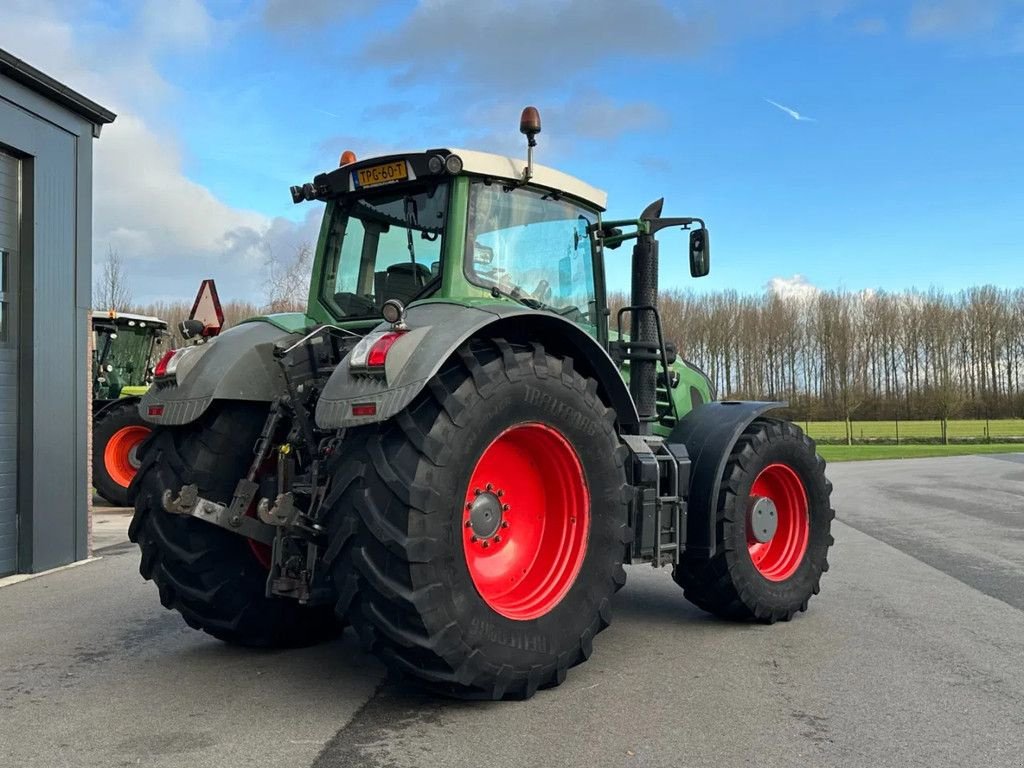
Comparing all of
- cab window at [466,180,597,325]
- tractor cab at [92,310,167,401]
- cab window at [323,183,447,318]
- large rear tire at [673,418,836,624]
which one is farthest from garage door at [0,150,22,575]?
tractor cab at [92,310,167,401]

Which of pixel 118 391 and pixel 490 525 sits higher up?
pixel 118 391

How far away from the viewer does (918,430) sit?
162 ft

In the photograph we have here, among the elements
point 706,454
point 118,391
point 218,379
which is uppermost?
point 118,391

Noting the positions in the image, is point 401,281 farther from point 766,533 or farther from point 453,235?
point 766,533

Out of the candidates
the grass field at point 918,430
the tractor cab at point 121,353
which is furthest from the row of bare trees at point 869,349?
the tractor cab at point 121,353

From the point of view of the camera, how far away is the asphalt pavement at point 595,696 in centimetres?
342

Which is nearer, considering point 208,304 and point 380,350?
point 380,350

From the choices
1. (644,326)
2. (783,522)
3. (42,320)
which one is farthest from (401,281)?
(42,320)

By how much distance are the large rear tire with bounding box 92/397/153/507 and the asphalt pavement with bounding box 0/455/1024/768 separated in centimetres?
650

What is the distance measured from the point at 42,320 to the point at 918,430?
49.6 m

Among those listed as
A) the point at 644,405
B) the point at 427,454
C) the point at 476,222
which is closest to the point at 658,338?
the point at 644,405

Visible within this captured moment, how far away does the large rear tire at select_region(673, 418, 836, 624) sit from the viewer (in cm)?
540

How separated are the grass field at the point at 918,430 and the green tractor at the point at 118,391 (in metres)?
36.5

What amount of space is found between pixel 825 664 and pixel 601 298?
2.51 m
